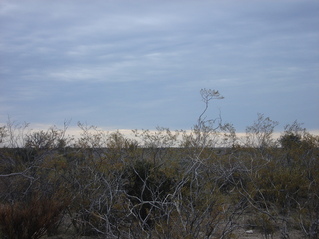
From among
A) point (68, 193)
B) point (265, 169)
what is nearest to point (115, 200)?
point (68, 193)

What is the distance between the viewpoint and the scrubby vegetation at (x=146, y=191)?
7.80 meters

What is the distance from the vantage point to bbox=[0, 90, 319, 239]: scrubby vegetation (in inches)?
307

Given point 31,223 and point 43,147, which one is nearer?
point 31,223

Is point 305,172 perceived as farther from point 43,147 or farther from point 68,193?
point 43,147

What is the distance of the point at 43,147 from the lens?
1309 cm

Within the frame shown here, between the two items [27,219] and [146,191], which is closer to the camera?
[27,219]

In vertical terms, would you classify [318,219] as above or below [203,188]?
below

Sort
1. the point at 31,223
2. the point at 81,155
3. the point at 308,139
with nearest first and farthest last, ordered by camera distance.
Answer: the point at 31,223, the point at 81,155, the point at 308,139

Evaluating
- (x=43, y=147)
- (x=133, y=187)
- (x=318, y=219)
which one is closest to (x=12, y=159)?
(x=43, y=147)


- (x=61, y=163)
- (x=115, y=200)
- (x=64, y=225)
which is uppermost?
(x=61, y=163)

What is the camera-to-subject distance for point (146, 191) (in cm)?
1077

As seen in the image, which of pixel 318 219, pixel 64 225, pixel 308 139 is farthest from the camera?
pixel 308 139

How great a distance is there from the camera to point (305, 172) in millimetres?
12531

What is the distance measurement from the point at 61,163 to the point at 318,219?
6000 millimetres
